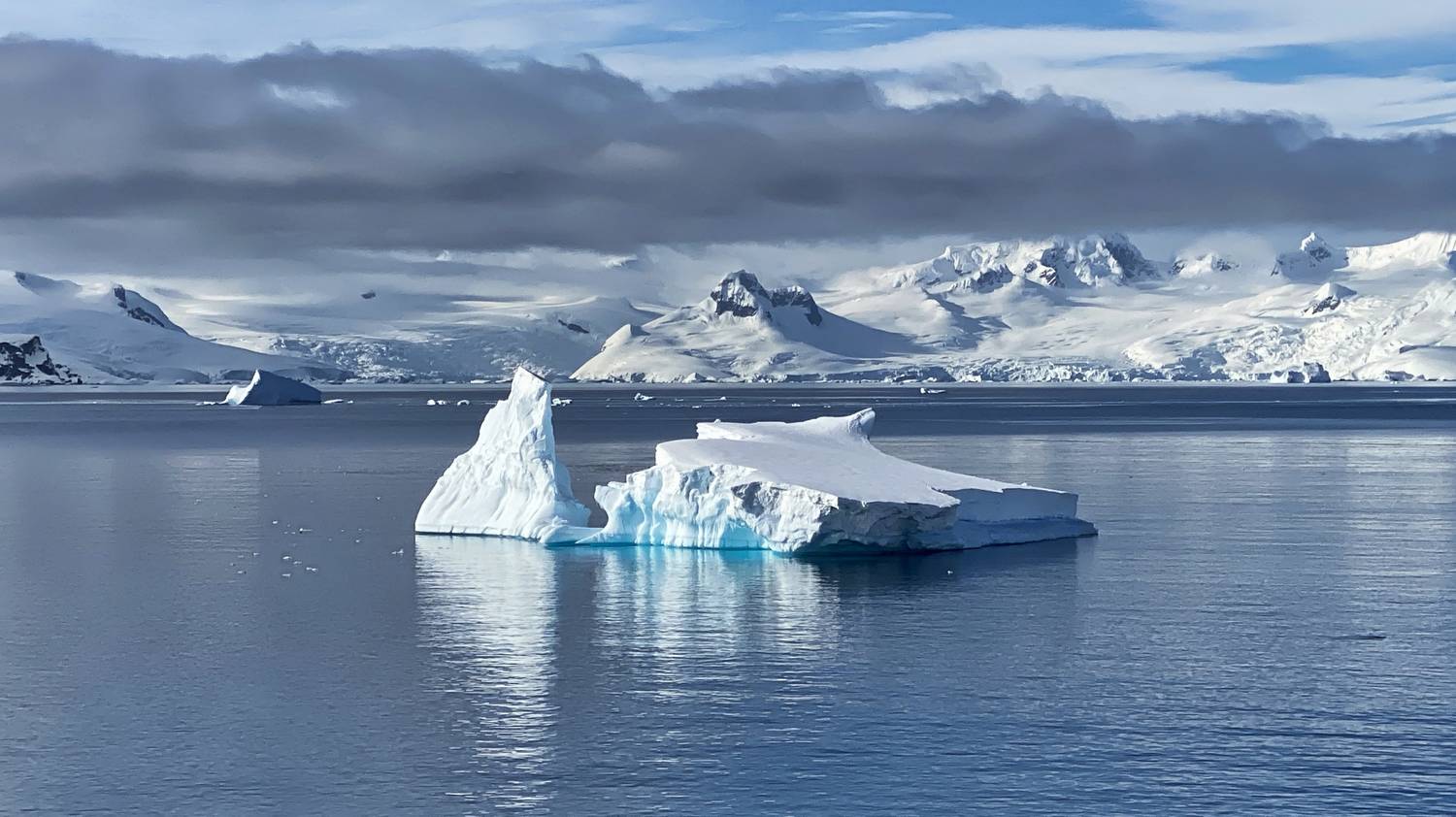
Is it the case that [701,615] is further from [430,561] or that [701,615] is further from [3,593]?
[3,593]

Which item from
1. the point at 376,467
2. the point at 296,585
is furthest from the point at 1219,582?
the point at 376,467

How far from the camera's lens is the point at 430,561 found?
109 ft

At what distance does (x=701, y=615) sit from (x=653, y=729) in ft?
24.8

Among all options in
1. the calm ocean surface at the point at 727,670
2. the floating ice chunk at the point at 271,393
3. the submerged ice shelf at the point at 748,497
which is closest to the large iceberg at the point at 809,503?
the submerged ice shelf at the point at 748,497

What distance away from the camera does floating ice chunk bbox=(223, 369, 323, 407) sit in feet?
528

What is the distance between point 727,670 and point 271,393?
151 m

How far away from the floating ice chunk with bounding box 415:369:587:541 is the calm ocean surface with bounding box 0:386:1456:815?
668 mm

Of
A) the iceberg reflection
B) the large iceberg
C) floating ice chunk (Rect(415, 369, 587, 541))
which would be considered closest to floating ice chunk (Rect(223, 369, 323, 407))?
floating ice chunk (Rect(415, 369, 587, 541))

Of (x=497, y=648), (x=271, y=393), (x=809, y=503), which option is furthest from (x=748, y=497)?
(x=271, y=393)

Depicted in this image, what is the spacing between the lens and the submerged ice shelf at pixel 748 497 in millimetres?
31562

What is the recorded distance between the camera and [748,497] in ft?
104

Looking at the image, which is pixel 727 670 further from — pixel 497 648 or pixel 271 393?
pixel 271 393

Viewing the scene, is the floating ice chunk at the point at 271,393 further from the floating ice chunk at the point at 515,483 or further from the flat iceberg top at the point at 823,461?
the flat iceberg top at the point at 823,461

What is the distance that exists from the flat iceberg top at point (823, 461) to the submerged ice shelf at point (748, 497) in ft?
0.14
